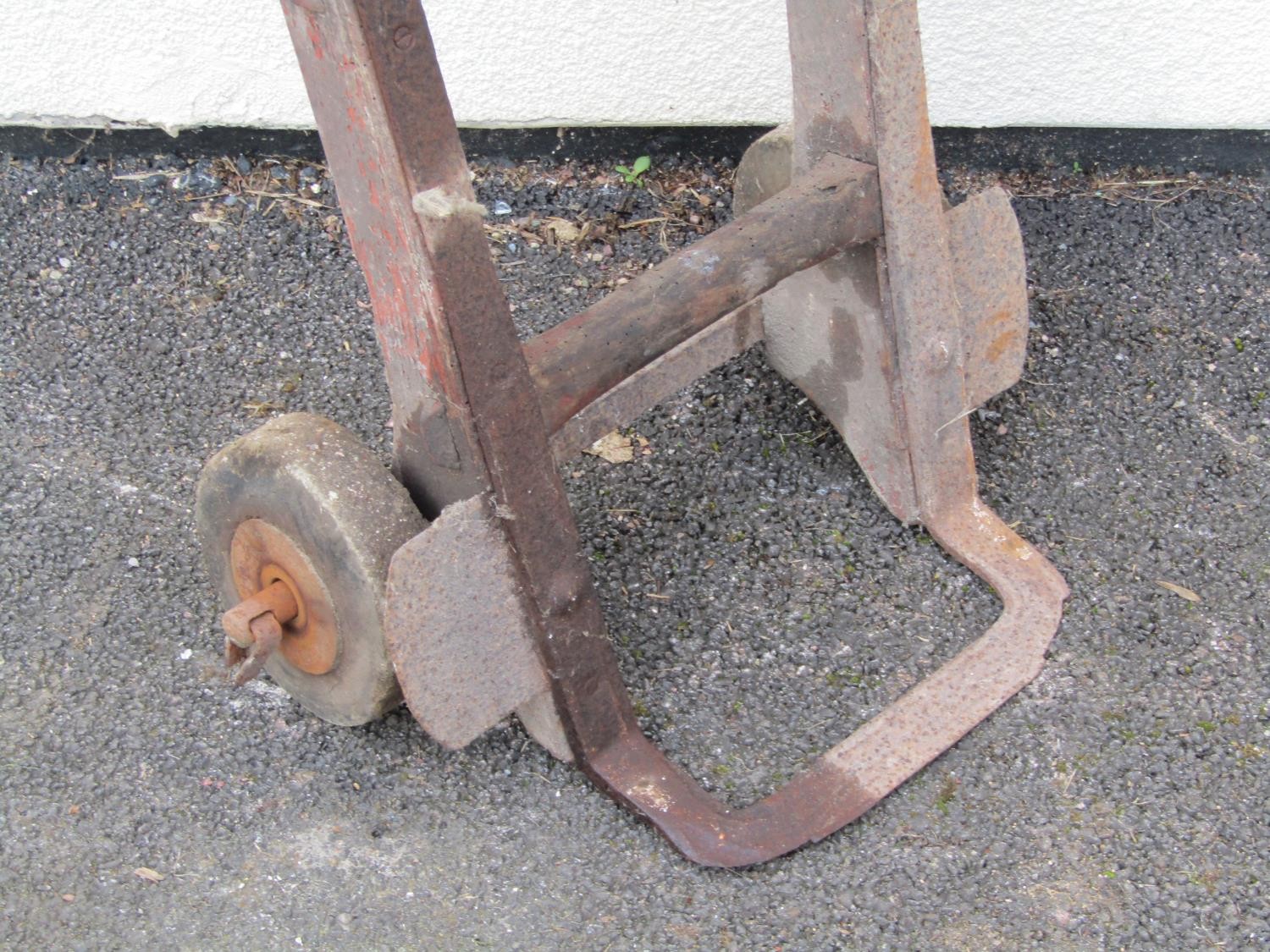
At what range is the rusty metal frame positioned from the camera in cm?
149

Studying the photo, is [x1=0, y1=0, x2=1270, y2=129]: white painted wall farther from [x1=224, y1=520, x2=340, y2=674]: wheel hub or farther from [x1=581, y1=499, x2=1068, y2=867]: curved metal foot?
[x1=224, y1=520, x2=340, y2=674]: wheel hub

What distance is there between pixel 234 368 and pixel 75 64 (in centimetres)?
87

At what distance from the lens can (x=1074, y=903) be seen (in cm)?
175

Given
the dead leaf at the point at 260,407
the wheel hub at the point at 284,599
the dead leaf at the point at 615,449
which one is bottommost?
the dead leaf at the point at 615,449

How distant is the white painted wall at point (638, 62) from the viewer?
9.42 ft

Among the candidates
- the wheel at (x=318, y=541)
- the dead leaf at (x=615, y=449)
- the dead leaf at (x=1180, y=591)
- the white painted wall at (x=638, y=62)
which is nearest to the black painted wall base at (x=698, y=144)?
the white painted wall at (x=638, y=62)

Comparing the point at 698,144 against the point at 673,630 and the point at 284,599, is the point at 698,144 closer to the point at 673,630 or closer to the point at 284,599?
the point at 673,630

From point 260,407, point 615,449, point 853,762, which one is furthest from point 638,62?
point 853,762

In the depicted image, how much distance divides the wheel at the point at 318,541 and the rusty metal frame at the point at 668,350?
9 cm

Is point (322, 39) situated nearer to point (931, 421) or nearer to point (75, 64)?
point (931, 421)

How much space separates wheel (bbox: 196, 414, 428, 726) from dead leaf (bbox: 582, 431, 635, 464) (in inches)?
28.7

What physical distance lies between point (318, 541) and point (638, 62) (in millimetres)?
1638

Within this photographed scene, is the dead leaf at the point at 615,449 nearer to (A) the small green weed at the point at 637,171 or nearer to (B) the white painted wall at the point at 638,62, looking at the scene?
(A) the small green weed at the point at 637,171

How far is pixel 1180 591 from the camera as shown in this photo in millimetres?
2150
